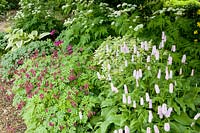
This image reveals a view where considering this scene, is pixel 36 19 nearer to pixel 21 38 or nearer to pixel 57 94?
pixel 21 38

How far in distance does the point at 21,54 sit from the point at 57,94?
1975 millimetres

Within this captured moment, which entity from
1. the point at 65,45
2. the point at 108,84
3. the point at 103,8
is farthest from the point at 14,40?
the point at 108,84

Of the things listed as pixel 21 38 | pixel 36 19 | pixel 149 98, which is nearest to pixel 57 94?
pixel 149 98

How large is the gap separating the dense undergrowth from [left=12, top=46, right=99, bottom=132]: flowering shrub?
0.01 metres

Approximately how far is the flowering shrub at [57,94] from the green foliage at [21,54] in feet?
1.89

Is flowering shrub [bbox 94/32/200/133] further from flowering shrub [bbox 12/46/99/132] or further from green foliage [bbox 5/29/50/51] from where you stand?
green foliage [bbox 5/29/50/51]

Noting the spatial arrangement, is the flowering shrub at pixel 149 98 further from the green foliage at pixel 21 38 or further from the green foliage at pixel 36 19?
the green foliage at pixel 36 19

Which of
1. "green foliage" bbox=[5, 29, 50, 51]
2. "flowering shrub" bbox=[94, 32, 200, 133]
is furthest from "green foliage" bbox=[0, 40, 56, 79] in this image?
"flowering shrub" bbox=[94, 32, 200, 133]

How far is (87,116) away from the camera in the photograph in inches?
165

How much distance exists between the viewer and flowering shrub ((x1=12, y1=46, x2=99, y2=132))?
4199mm

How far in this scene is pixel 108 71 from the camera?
14.5 feet

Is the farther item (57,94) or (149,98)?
(57,94)

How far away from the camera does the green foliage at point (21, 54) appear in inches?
238

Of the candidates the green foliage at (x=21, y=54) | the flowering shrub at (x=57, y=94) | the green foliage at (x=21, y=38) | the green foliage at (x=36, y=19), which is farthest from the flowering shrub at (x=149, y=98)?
the green foliage at (x=36, y=19)
